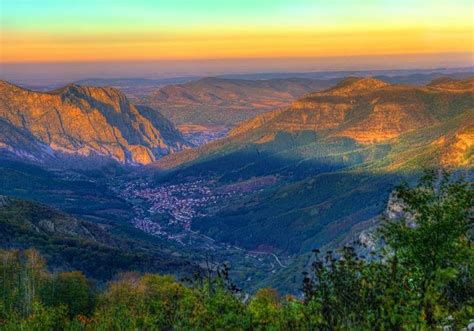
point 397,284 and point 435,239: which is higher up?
point 435,239

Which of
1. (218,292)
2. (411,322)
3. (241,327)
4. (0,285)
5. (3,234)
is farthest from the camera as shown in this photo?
(3,234)

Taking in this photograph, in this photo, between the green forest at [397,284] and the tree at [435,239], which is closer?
the green forest at [397,284]

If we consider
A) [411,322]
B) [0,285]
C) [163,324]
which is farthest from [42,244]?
[411,322]

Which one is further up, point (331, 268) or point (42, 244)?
point (331, 268)

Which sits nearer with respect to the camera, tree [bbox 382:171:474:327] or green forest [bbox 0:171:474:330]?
green forest [bbox 0:171:474:330]

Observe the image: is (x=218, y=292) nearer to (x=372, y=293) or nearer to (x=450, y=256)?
(x=372, y=293)

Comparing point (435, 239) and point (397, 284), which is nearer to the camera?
point (397, 284)

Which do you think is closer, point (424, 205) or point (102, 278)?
point (424, 205)

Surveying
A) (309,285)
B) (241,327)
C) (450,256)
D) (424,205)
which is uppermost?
(424,205)

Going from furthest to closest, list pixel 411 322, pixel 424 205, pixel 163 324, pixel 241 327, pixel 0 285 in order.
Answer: pixel 0 285
pixel 163 324
pixel 241 327
pixel 424 205
pixel 411 322
